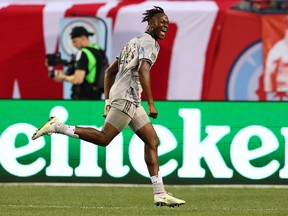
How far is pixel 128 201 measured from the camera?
1230 cm

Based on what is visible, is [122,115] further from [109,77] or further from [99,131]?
[109,77]

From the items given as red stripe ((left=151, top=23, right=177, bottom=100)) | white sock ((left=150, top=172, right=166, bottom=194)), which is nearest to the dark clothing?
red stripe ((left=151, top=23, right=177, bottom=100))

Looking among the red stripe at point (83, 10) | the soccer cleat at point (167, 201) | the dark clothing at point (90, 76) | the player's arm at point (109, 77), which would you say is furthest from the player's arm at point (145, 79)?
the red stripe at point (83, 10)

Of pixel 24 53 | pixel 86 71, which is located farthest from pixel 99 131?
pixel 24 53

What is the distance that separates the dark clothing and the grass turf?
3.85 meters

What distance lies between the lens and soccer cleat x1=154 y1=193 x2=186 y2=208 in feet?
36.9

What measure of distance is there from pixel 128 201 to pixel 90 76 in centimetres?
584

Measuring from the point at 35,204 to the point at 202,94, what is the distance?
31.1ft

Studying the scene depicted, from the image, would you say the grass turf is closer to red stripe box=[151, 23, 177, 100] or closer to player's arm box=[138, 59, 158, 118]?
player's arm box=[138, 59, 158, 118]

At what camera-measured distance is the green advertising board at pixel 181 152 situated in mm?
14281

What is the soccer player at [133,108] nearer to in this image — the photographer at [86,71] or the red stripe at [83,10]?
the photographer at [86,71]

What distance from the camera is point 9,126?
14.5 meters

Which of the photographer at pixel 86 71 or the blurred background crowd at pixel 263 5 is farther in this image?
the blurred background crowd at pixel 263 5

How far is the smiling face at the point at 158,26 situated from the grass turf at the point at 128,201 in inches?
68.2
